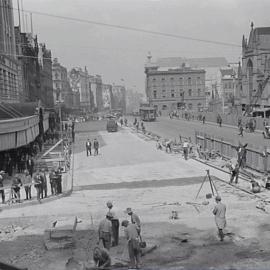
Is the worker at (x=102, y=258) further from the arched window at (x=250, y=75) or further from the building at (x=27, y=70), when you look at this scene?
Answer: the arched window at (x=250, y=75)

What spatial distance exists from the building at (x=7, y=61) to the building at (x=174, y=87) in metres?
91.6

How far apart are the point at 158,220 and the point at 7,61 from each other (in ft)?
120

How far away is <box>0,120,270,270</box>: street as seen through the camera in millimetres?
12508

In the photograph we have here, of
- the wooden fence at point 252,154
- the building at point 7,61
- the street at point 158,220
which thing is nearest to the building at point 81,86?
the building at point 7,61

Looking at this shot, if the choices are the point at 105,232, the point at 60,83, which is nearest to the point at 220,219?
the point at 105,232

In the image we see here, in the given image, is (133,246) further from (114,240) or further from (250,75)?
(250,75)

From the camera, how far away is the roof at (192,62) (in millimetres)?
156000

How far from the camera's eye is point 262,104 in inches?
3314

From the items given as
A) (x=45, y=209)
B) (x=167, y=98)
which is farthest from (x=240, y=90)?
(x=45, y=209)

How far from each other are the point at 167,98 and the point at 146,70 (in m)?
12.4

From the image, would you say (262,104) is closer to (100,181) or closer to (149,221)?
(100,181)

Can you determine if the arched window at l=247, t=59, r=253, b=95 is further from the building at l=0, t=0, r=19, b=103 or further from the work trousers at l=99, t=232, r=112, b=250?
the work trousers at l=99, t=232, r=112, b=250

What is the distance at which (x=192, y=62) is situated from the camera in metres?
169

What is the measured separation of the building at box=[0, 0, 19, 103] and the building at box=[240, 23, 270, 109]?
4923cm
